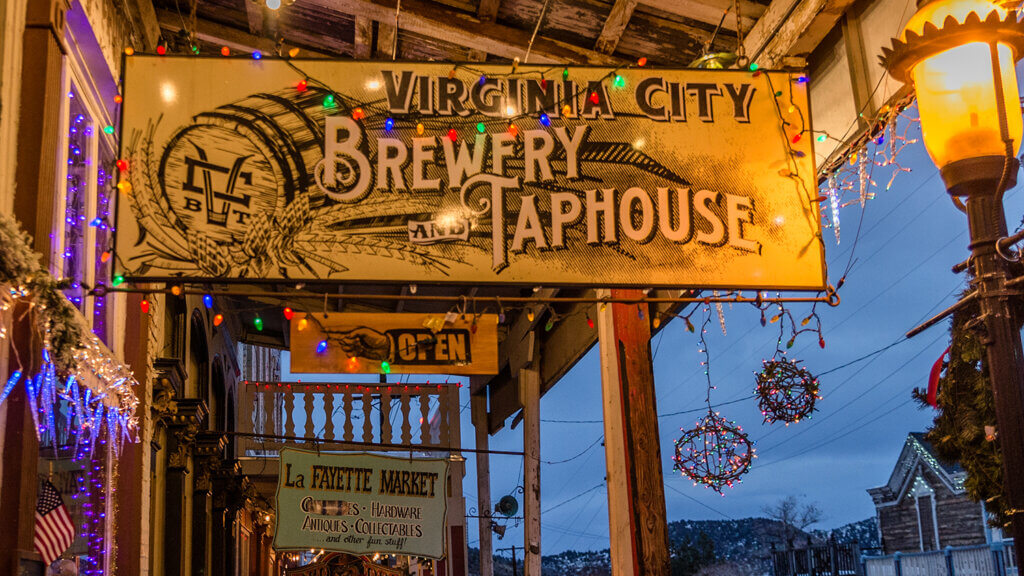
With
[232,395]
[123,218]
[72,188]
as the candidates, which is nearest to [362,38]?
[72,188]

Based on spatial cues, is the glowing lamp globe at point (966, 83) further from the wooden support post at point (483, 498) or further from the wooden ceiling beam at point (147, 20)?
the wooden support post at point (483, 498)

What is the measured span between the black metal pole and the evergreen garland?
3.72 metres

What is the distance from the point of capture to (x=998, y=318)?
298 cm

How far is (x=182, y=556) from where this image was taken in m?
10.5

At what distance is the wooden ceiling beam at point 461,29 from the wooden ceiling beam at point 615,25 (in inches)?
4.2

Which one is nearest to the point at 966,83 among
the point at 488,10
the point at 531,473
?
the point at 488,10

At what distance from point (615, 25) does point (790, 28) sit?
4.63 feet

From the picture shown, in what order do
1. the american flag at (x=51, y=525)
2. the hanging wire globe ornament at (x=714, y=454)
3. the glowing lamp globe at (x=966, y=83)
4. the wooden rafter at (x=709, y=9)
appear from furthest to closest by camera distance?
the hanging wire globe ornament at (x=714, y=454) < the wooden rafter at (x=709, y=9) < the american flag at (x=51, y=525) < the glowing lamp globe at (x=966, y=83)

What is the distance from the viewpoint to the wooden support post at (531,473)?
13.3m

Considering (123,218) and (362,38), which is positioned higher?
(362,38)

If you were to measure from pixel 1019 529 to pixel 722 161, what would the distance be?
9.56 feet

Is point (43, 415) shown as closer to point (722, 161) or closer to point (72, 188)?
point (72, 188)

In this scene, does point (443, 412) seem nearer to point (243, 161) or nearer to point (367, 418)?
point (367, 418)

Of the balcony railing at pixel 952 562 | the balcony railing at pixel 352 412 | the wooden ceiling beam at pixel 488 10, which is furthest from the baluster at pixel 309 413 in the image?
the balcony railing at pixel 952 562
